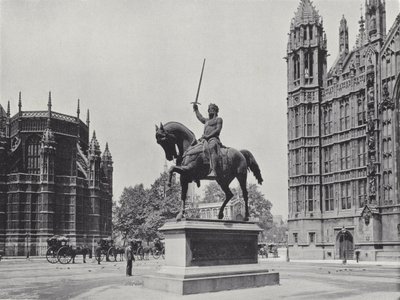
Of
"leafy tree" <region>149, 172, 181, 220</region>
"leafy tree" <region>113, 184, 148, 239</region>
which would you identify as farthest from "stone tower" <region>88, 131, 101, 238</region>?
"leafy tree" <region>149, 172, 181, 220</region>

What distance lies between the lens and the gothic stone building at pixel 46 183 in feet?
214

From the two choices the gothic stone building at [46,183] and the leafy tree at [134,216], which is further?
the leafy tree at [134,216]

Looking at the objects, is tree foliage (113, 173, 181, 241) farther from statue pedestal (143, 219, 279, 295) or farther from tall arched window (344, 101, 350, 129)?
statue pedestal (143, 219, 279, 295)

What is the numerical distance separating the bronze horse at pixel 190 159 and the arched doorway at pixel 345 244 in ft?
121

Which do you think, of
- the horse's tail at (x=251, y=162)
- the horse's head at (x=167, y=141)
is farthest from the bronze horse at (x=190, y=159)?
the horse's tail at (x=251, y=162)

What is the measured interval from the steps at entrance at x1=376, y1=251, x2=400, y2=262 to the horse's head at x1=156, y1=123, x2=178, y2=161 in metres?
32.7

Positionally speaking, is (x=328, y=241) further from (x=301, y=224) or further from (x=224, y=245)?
(x=224, y=245)

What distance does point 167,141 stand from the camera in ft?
53.7

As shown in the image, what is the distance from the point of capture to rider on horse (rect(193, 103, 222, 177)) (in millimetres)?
15992

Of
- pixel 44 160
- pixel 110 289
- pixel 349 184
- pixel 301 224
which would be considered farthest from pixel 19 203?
pixel 110 289

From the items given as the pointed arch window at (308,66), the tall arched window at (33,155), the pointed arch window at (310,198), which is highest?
the pointed arch window at (308,66)

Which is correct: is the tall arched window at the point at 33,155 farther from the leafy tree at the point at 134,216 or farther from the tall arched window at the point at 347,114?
the tall arched window at the point at 347,114

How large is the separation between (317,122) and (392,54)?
37.3 ft

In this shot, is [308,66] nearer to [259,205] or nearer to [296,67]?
[296,67]
